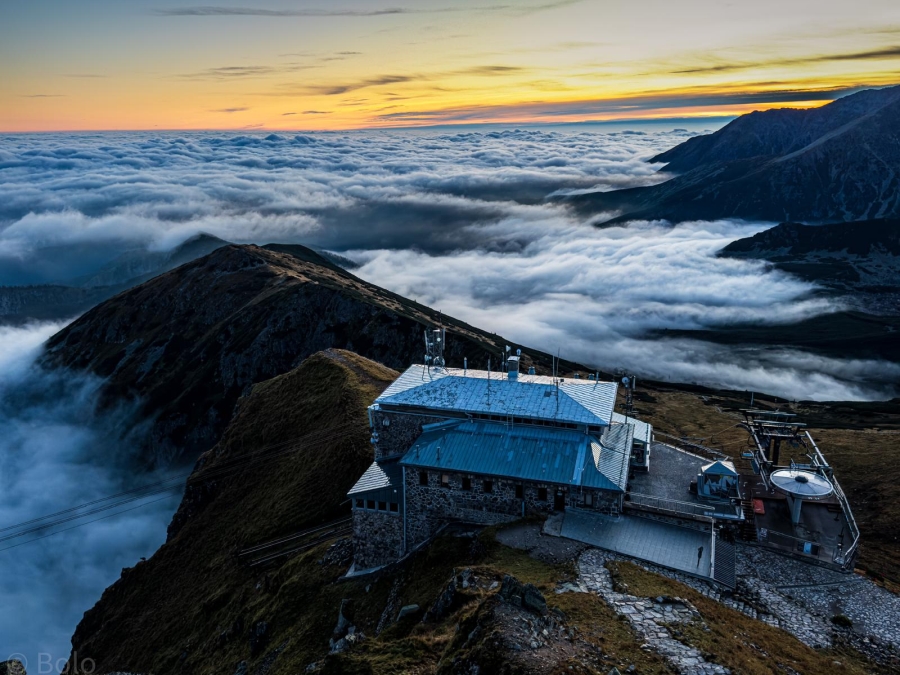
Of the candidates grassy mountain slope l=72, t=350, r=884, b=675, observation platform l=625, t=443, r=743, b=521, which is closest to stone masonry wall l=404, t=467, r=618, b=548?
grassy mountain slope l=72, t=350, r=884, b=675

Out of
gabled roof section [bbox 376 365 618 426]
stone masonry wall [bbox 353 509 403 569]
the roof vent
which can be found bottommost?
stone masonry wall [bbox 353 509 403 569]

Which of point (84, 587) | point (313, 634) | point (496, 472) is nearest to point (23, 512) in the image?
point (84, 587)

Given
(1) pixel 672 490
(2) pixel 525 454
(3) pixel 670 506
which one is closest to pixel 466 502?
(2) pixel 525 454

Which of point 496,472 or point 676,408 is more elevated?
point 496,472

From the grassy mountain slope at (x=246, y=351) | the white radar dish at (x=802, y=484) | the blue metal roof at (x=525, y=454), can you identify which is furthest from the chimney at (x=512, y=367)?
the grassy mountain slope at (x=246, y=351)

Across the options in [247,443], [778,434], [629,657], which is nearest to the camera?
[629,657]

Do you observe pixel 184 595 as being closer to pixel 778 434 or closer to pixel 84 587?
pixel 778 434

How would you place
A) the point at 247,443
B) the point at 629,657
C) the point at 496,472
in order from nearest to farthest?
the point at 629,657 → the point at 496,472 → the point at 247,443

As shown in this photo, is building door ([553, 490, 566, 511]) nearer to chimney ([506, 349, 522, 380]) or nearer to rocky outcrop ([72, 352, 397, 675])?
chimney ([506, 349, 522, 380])
